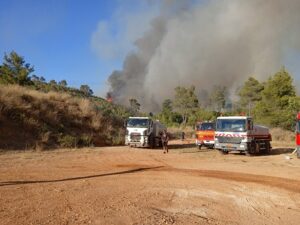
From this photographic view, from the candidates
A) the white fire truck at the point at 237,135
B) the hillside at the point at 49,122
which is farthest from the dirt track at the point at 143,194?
the hillside at the point at 49,122

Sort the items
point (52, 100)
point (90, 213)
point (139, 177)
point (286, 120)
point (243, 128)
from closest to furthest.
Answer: point (90, 213) → point (139, 177) → point (243, 128) → point (52, 100) → point (286, 120)

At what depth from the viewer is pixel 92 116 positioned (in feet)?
132

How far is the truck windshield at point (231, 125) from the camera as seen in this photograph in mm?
26623

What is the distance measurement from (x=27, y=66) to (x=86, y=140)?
20.1 metres

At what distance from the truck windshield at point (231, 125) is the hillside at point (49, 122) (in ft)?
34.7

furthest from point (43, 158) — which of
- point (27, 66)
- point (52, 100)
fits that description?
point (27, 66)

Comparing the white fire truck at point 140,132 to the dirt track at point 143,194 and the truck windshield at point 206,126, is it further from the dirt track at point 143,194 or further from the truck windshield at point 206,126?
the dirt track at point 143,194

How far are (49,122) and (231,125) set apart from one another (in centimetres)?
1512

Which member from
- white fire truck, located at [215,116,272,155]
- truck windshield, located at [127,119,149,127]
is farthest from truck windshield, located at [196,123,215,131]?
truck windshield, located at [127,119,149,127]

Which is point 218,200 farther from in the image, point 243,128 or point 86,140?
point 86,140

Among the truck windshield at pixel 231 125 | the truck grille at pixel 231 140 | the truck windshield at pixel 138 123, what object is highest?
the truck windshield at pixel 138 123

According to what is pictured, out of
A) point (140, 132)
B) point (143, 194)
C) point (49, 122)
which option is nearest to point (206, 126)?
point (140, 132)

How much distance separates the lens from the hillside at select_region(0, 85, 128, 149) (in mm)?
28766

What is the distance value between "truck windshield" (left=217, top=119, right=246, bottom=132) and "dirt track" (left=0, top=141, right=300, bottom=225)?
25.4 feet
